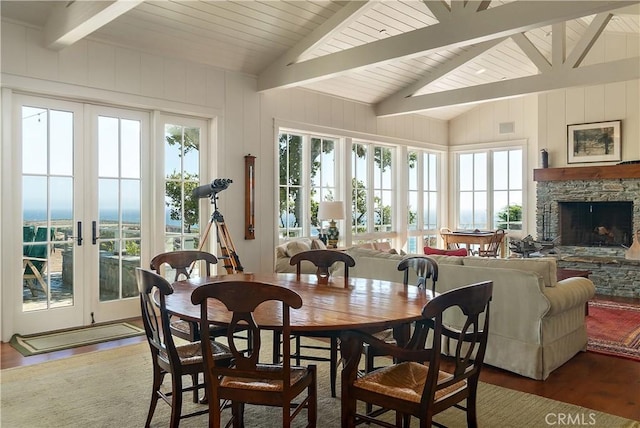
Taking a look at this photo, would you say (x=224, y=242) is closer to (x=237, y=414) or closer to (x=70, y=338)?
(x=70, y=338)

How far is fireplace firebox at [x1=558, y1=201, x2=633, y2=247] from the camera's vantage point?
7.74 metres

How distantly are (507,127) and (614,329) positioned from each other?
491 centimetres

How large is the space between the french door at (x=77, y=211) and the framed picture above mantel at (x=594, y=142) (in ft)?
21.3

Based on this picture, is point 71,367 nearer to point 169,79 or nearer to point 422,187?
point 169,79

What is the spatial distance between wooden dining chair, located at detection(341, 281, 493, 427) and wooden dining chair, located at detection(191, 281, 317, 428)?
22cm

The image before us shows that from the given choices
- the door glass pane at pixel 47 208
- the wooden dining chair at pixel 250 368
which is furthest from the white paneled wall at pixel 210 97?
the wooden dining chair at pixel 250 368

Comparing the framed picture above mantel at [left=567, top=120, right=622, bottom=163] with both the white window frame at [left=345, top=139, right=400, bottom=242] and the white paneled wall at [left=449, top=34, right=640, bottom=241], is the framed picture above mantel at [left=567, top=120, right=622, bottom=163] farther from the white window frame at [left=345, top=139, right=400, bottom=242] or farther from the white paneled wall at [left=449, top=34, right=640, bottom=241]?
the white window frame at [left=345, top=139, right=400, bottom=242]

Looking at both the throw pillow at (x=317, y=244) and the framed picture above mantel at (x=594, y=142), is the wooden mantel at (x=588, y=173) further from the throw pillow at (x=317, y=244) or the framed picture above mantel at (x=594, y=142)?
the throw pillow at (x=317, y=244)

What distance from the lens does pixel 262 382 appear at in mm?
2164

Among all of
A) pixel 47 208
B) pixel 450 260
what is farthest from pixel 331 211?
pixel 47 208

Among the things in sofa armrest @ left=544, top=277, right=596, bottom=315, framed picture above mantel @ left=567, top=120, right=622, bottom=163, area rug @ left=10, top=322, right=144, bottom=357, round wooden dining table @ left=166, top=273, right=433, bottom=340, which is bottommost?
area rug @ left=10, top=322, right=144, bottom=357

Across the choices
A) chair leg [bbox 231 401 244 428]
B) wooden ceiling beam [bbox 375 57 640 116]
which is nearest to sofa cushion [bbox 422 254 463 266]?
chair leg [bbox 231 401 244 428]

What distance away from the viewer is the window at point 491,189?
8.93 m

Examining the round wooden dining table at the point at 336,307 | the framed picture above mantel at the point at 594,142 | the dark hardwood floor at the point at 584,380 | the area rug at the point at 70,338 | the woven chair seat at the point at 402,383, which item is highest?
the framed picture above mantel at the point at 594,142
